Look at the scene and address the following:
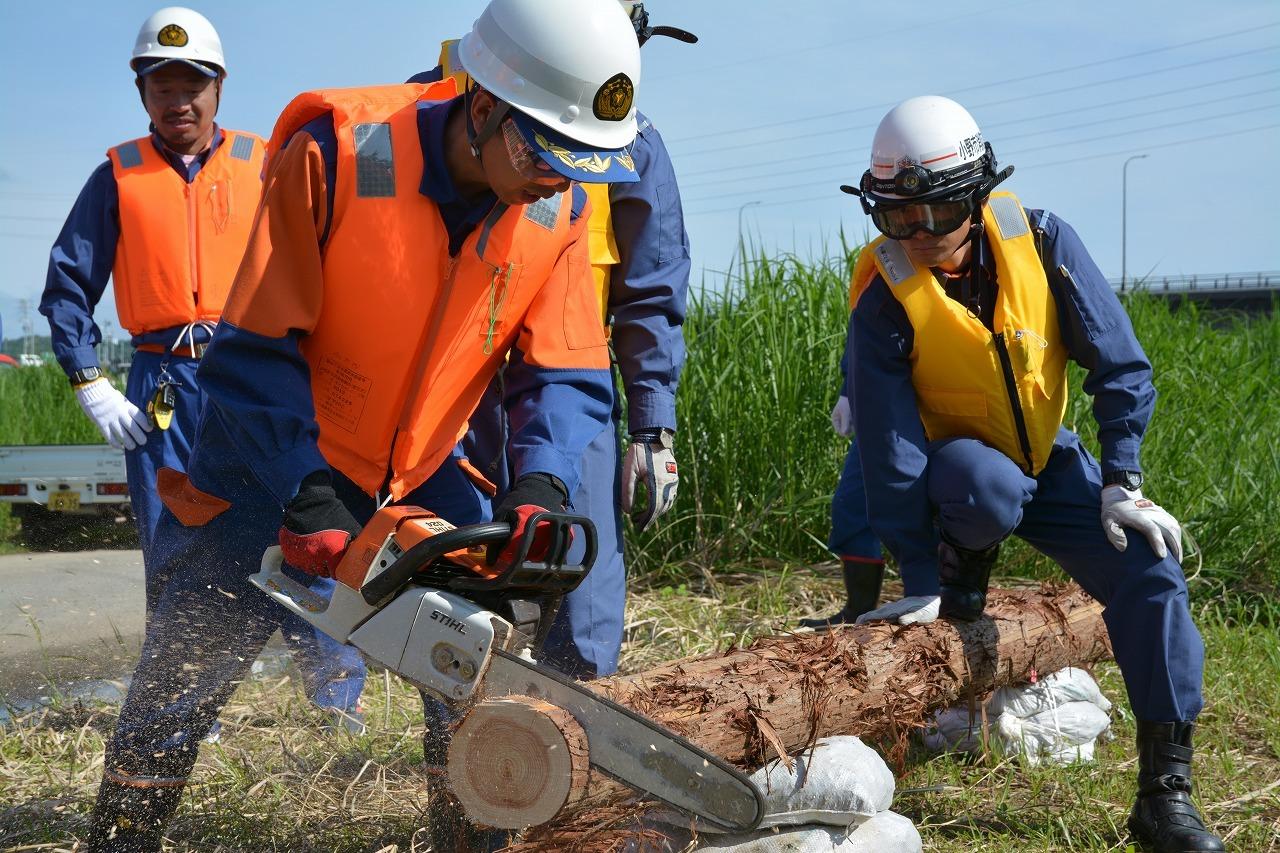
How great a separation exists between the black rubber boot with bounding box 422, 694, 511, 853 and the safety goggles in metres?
1.80

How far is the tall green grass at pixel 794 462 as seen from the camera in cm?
526

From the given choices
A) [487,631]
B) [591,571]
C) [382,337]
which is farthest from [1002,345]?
[487,631]

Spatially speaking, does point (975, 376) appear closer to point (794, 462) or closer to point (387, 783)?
point (387, 783)

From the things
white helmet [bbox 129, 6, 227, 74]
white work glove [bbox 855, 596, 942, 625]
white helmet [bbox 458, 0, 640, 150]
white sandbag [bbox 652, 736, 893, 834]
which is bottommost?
white sandbag [bbox 652, 736, 893, 834]

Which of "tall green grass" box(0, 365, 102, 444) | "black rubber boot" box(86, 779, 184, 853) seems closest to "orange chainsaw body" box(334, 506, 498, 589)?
"black rubber boot" box(86, 779, 184, 853)

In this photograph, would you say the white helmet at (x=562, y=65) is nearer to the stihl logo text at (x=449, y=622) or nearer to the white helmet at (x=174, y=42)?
the stihl logo text at (x=449, y=622)

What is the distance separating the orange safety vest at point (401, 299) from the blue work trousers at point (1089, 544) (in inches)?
48.8

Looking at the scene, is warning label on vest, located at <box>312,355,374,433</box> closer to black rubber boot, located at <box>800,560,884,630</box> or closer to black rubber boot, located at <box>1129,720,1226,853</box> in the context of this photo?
black rubber boot, located at <box>1129,720,1226,853</box>

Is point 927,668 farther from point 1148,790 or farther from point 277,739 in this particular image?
point 277,739

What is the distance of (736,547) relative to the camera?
5473 millimetres

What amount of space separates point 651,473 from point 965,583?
0.95 metres

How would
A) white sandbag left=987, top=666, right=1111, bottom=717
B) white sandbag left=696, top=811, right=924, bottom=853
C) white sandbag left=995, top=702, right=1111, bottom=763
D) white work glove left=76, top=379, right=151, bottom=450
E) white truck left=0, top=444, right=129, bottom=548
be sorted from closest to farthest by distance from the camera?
white sandbag left=696, top=811, right=924, bottom=853 < white sandbag left=995, top=702, right=1111, bottom=763 < white sandbag left=987, top=666, right=1111, bottom=717 < white work glove left=76, top=379, right=151, bottom=450 < white truck left=0, top=444, right=129, bottom=548

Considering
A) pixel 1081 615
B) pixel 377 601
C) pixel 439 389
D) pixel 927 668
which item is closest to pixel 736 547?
pixel 1081 615

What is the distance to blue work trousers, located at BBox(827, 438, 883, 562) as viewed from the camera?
181 inches
